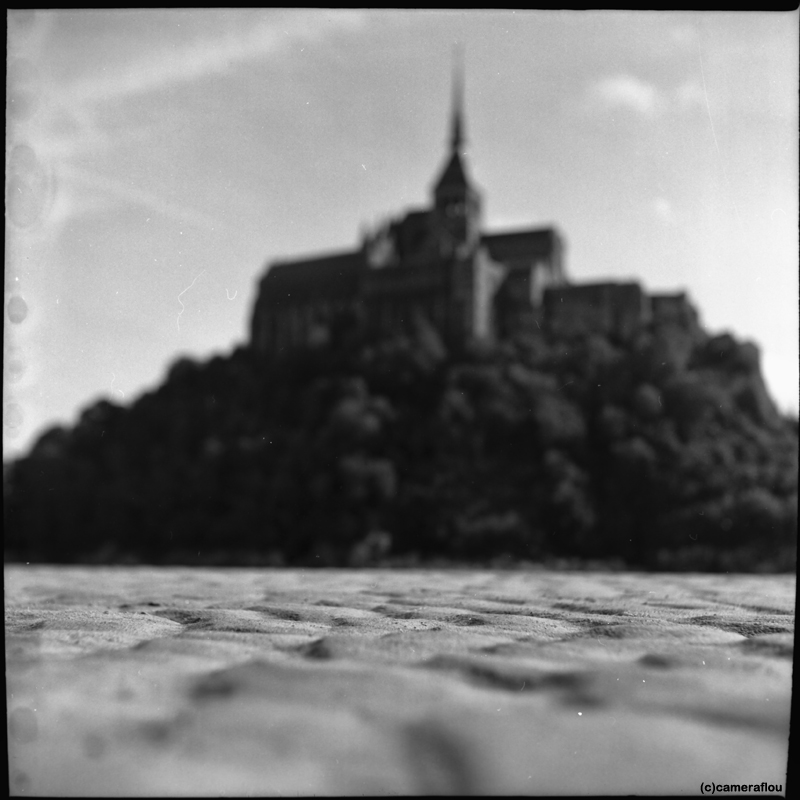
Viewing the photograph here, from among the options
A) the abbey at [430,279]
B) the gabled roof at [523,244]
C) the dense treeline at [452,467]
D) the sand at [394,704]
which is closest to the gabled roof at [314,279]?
the abbey at [430,279]

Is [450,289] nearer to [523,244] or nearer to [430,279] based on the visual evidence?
[430,279]

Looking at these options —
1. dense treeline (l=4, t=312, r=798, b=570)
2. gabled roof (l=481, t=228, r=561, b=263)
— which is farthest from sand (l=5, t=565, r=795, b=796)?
gabled roof (l=481, t=228, r=561, b=263)

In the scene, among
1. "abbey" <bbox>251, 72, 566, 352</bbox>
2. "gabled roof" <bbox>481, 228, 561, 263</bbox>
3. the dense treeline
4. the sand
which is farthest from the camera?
"gabled roof" <bbox>481, 228, 561, 263</bbox>

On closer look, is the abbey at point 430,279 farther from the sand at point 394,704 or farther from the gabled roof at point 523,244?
the sand at point 394,704

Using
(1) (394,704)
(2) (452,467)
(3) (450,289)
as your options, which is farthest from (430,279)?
(1) (394,704)

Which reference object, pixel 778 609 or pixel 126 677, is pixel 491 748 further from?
pixel 778 609

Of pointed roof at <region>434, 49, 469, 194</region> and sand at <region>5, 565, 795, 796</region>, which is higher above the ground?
pointed roof at <region>434, 49, 469, 194</region>

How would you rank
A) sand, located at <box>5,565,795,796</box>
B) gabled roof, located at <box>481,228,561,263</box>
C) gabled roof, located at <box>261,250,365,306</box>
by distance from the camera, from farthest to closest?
1. gabled roof, located at <box>261,250,365,306</box>
2. gabled roof, located at <box>481,228,561,263</box>
3. sand, located at <box>5,565,795,796</box>

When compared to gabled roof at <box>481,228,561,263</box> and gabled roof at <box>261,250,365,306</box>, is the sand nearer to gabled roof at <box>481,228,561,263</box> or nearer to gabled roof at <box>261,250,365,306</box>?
gabled roof at <box>261,250,365,306</box>
